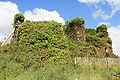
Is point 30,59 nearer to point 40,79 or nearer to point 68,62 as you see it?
point 68,62

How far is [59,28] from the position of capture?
57.2ft

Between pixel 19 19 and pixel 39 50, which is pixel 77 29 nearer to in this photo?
pixel 19 19

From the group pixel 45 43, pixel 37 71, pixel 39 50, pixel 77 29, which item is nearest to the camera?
pixel 37 71

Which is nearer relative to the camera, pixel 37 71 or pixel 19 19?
pixel 37 71

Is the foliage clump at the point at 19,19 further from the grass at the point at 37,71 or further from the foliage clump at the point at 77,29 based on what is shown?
the grass at the point at 37,71

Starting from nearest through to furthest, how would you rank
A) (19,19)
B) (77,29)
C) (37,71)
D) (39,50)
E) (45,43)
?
(37,71)
(39,50)
(45,43)
(19,19)
(77,29)

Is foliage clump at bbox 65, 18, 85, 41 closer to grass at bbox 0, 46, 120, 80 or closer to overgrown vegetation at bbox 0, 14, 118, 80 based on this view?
overgrown vegetation at bbox 0, 14, 118, 80

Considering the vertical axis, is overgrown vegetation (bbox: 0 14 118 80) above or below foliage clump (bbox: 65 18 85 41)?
below

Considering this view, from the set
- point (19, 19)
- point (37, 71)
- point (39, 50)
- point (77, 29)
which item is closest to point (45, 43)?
point (39, 50)

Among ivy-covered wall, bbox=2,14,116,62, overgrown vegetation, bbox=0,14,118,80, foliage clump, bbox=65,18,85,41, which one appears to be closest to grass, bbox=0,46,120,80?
overgrown vegetation, bbox=0,14,118,80

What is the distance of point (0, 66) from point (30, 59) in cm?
303

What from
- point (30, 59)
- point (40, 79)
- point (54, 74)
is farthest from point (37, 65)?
point (40, 79)

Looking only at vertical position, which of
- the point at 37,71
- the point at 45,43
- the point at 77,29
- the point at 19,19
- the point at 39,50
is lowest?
the point at 37,71

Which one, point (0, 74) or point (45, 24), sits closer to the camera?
point (0, 74)
